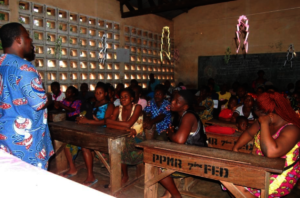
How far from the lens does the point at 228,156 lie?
1998 millimetres

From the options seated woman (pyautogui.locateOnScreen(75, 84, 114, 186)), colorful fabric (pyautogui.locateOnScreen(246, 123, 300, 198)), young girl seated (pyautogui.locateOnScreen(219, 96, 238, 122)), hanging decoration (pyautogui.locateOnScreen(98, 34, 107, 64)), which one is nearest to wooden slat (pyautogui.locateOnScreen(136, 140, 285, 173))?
colorful fabric (pyautogui.locateOnScreen(246, 123, 300, 198))

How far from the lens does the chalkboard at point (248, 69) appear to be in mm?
7909

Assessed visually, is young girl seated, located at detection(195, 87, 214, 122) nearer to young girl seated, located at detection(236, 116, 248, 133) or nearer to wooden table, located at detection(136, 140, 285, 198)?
young girl seated, located at detection(236, 116, 248, 133)

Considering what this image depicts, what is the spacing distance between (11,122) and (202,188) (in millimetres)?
2610

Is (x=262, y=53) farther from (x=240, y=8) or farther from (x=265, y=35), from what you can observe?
(x=240, y=8)

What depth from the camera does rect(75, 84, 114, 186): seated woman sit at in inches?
133

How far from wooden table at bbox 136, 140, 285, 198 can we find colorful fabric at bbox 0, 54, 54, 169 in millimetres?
1091

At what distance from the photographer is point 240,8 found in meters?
8.62

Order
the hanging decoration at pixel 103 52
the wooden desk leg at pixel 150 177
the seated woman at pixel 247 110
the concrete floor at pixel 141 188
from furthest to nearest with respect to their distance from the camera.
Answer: the hanging decoration at pixel 103 52
the seated woman at pixel 247 110
the concrete floor at pixel 141 188
the wooden desk leg at pixel 150 177

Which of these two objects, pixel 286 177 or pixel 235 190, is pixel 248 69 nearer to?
pixel 286 177

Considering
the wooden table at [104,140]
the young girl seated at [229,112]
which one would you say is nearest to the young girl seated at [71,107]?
the wooden table at [104,140]

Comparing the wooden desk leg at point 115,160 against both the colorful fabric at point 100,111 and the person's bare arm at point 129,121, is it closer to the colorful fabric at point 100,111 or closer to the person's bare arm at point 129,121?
the person's bare arm at point 129,121

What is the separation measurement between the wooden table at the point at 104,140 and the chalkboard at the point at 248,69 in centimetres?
695

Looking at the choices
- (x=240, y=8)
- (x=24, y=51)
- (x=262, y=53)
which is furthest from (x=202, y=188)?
(x=240, y=8)
